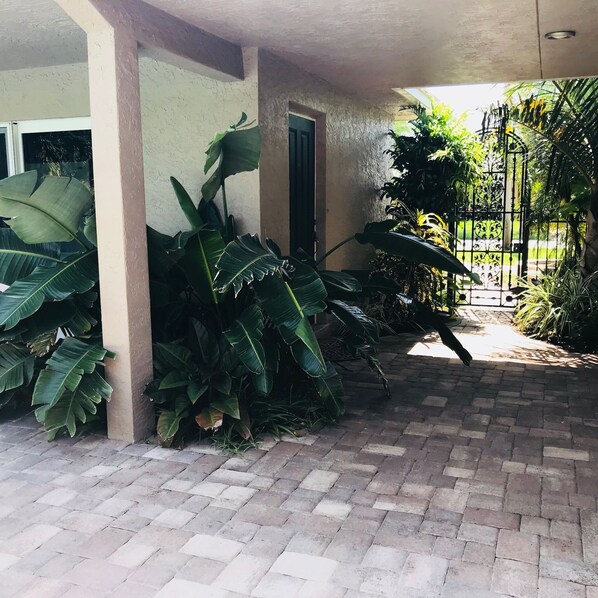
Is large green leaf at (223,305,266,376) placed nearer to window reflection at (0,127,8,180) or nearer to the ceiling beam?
the ceiling beam

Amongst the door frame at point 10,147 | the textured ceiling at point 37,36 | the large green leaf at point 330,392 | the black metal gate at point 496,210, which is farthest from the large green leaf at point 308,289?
the black metal gate at point 496,210

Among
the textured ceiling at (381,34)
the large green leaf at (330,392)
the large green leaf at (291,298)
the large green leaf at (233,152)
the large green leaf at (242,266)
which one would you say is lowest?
the large green leaf at (330,392)

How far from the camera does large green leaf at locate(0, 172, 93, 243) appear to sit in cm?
449

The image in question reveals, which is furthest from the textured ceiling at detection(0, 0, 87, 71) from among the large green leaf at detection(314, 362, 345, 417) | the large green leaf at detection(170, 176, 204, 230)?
the large green leaf at detection(314, 362, 345, 417)

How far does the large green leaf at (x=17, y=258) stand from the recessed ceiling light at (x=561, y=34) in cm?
434

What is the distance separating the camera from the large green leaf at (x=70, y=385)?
4336 millimetres

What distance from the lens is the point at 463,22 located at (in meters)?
5.12

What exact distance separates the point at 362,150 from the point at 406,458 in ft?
17.8

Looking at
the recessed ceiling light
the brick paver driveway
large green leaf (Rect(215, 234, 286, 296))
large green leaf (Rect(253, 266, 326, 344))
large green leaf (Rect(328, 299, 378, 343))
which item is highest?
the recessed ceiling light

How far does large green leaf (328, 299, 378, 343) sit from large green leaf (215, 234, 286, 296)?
80cm

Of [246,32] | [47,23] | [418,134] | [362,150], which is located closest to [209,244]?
[246,32]

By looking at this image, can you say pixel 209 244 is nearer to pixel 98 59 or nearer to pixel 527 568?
pixel 98 59

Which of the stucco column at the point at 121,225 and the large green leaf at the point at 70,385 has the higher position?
the stucco column at the point at 121,225

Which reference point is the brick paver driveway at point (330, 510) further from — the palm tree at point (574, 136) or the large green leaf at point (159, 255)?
the palm tree at point (574, 136)
